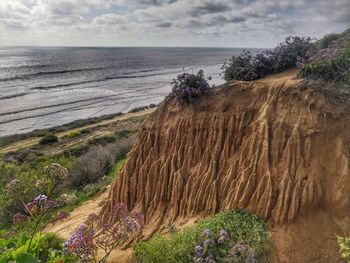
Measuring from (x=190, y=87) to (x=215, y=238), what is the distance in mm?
5700

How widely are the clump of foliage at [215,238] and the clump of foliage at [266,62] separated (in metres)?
5.54

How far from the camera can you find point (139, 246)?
12.0m

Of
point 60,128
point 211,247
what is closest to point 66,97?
point 60,128

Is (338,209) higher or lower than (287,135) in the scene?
lower

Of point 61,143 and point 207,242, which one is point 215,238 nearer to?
point 207,242

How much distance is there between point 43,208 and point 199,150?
6807mm

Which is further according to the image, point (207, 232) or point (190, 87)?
point (190, 87)

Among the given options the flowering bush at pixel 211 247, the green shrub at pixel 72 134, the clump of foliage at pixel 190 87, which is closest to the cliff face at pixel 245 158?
the clump of foliage at pixel 190 87

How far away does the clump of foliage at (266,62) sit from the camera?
14953 millimetres

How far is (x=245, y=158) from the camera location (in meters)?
12.6

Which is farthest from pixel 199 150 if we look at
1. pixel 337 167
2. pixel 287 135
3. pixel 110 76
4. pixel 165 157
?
pixel 110 76

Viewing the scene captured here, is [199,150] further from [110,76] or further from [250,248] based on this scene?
[110,76]

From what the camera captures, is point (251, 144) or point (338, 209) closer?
point (338, 209)

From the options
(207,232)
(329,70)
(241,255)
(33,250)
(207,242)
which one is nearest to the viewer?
(33,250)
